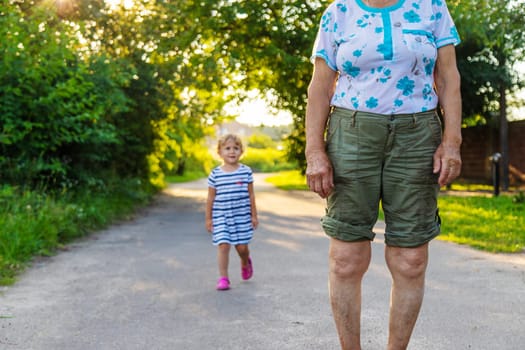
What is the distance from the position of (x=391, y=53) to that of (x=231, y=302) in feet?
8.35

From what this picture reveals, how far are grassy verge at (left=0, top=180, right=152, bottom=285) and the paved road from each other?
9.2 inches

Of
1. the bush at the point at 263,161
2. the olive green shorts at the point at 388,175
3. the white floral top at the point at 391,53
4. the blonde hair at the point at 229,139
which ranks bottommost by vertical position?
the bush at the point at 263,161

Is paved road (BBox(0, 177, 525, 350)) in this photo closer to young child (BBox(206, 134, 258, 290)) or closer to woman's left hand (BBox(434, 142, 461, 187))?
young child (BBox(206, 134, 258, 290))

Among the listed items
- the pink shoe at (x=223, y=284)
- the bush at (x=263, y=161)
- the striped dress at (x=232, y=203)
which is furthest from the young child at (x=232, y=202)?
the bush at (x=263, y=161)

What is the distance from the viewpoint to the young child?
18.0ft

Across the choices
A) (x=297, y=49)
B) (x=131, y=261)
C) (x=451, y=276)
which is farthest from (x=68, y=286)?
(x=297, y=49)

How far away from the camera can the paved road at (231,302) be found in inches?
142

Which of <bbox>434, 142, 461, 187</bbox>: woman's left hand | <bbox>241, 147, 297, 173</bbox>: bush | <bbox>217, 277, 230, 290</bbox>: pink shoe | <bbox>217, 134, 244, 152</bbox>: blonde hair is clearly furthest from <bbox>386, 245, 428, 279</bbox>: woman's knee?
<bbox>241, 147, 297, 173</bbox>: bush

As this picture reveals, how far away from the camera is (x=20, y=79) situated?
355 inches

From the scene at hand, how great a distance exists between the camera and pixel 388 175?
8.78 feet

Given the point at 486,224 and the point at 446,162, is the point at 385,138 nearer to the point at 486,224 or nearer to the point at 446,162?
the point at 446,162

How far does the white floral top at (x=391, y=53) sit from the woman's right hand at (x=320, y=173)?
24 cm

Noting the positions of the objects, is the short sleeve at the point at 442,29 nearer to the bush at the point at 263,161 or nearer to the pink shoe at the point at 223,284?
the pink shoe at the point at 223,284

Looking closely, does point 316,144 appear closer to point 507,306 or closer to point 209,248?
point 507,306
